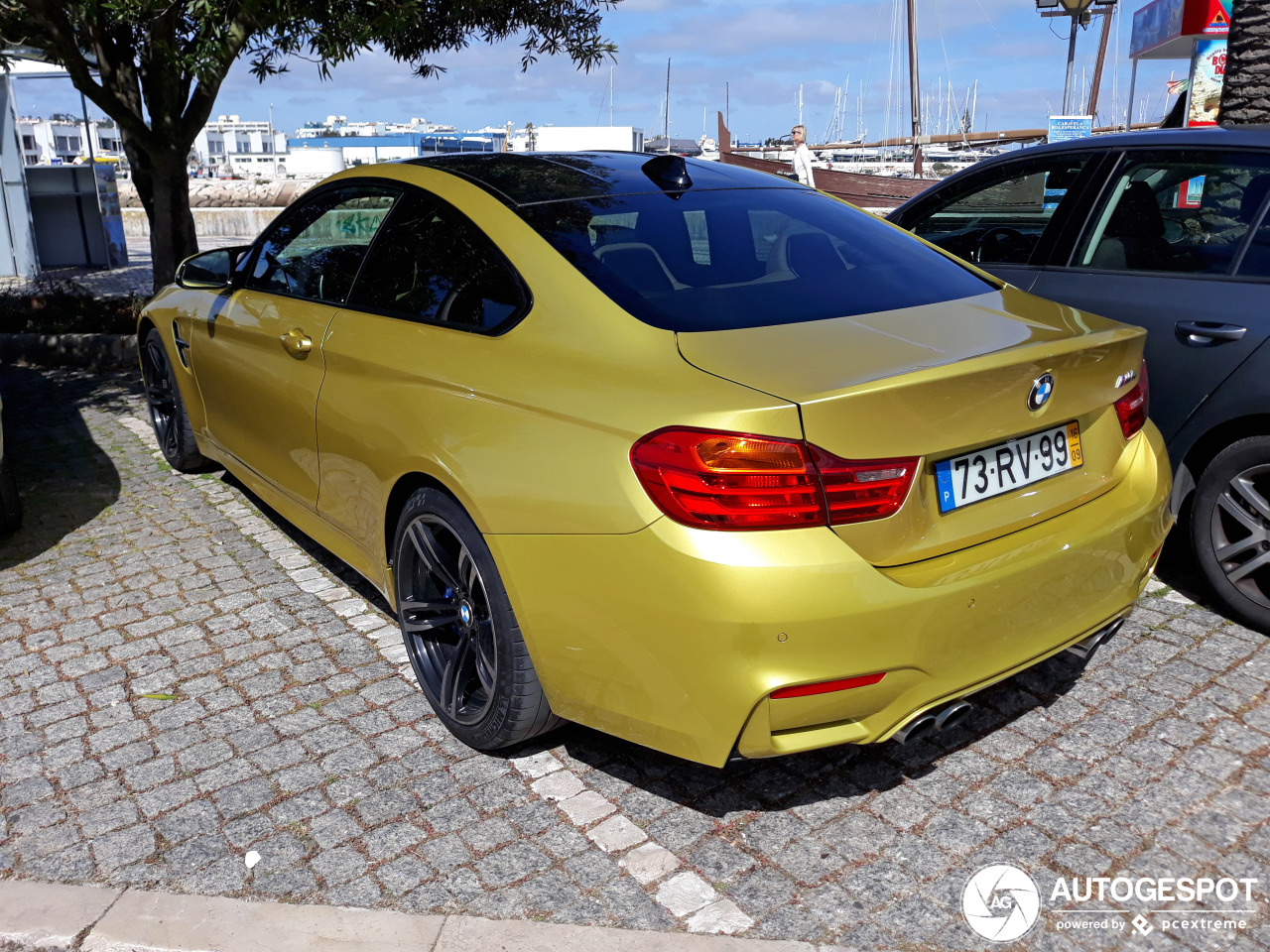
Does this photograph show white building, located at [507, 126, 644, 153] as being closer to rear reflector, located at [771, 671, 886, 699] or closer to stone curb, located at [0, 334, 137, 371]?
stone curb, located at [0, 334, 137, 371]

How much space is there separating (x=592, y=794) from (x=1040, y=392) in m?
1.64

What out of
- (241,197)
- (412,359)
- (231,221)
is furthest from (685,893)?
(241,197)

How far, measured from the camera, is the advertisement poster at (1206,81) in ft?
36.9

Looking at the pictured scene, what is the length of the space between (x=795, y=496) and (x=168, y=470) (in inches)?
193

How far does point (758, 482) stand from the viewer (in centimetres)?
234

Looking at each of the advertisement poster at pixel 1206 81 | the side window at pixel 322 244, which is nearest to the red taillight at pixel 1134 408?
the side window at pixel 322 244

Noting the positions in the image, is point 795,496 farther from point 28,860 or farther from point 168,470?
point 168,470

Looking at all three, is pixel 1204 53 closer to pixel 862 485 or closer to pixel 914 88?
pixel 862 485

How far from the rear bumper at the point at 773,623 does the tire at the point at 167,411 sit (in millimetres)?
3557

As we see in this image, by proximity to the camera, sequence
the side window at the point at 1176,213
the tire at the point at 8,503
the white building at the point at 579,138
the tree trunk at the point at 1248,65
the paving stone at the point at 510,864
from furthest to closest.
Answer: the white building at the point at 579,138
the tree trunk at the point at 1248,65
the tire at the point at 8,503
the side window at the point at 1176,213
the paving stone at the point at 510,864

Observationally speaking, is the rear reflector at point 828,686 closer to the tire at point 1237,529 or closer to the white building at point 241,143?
the tire at point 1237,529

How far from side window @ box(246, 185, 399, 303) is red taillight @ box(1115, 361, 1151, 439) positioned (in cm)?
244
